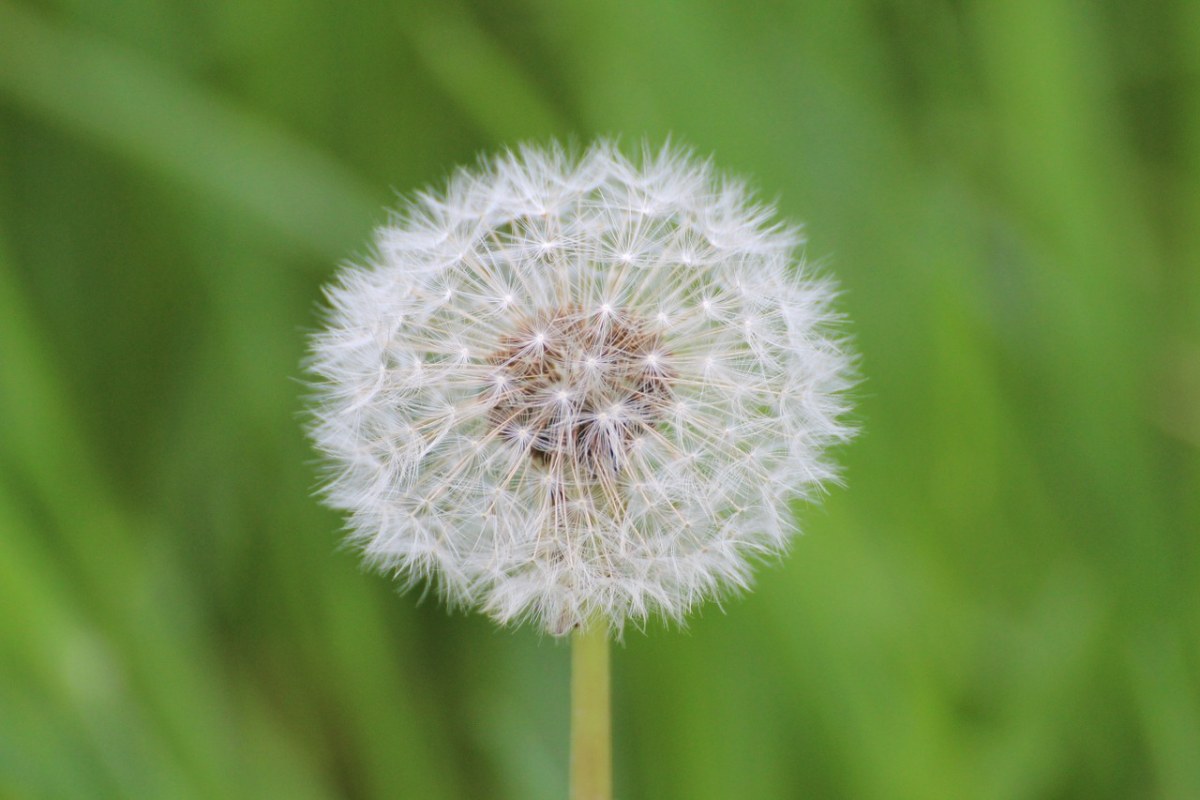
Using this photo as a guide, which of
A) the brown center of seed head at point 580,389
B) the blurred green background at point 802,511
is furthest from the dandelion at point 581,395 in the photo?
the blurred green background at point 802,511

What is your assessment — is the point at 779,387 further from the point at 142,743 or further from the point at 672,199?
the point at 142,743

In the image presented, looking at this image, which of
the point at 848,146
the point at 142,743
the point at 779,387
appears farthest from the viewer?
the point at 848,146

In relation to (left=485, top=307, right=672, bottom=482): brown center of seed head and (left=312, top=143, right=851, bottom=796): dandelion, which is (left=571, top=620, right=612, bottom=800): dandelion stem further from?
(left=485, top=307, right=672, bottom=482): brown center of seed head

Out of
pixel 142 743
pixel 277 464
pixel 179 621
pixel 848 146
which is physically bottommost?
pixel 142 743

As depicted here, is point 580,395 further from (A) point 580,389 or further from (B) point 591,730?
(B) point 591,730

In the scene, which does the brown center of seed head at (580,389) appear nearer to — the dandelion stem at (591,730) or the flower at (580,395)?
the flower at (580,395)

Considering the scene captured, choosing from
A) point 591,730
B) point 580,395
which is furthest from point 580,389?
point 591,730

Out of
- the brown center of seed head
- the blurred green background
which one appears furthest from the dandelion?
the blurred green background

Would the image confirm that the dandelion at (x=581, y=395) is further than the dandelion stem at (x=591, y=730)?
Yes

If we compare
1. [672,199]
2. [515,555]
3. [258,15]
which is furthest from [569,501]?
[258,15]
